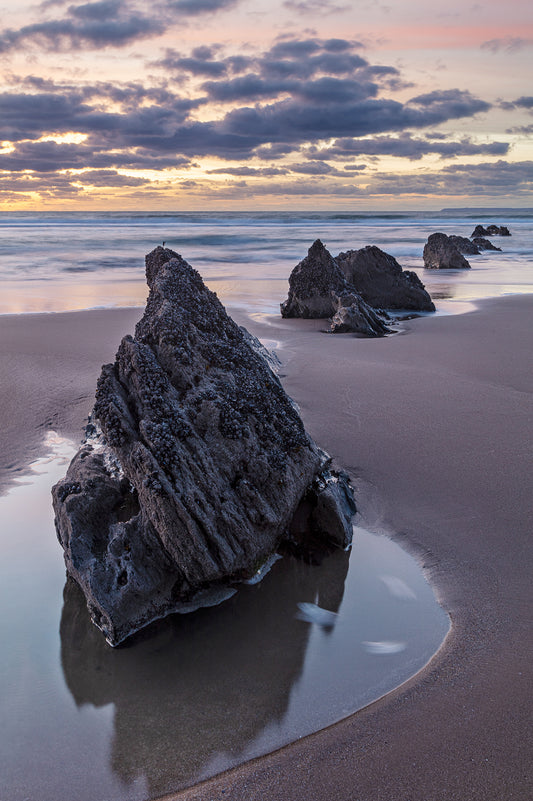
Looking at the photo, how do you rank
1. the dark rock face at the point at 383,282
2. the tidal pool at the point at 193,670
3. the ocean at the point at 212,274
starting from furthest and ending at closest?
the ocean at the point at 212,274, the dark rock face at the point at 383,282, the tidal pool at the point at 193,670

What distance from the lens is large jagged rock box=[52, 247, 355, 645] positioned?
4.17 meters

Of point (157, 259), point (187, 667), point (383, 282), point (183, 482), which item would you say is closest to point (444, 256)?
point (383, 282)

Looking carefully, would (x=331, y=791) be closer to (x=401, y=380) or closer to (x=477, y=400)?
(x=477, y=400)

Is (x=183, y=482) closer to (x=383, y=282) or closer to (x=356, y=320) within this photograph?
(x=356, y=320)

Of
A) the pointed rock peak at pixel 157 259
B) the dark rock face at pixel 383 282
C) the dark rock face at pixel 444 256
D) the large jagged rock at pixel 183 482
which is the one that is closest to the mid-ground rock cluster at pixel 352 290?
Result: the dark rock face at pixel 383 282

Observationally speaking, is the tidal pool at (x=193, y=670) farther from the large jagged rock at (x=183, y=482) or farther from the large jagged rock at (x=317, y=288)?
the large jagged rock at (x=317, y=288)

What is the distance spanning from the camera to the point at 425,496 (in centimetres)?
572

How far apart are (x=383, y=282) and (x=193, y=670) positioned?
49.7 feet

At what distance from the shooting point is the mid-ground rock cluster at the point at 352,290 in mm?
13812

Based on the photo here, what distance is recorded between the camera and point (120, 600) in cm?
404

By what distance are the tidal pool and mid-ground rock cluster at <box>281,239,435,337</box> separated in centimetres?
939

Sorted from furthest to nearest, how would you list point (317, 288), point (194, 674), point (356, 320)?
point (317, 288), point (356, 320), point (194, 674)

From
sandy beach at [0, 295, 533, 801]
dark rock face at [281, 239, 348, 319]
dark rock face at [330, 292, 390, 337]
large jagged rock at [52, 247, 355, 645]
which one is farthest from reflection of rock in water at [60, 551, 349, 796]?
dark rock face at [281, 239, 348, 319]

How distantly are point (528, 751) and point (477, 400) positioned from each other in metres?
5.67
